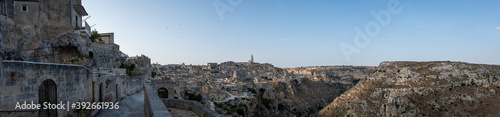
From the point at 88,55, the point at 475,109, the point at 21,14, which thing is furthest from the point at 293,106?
the point at 21,14

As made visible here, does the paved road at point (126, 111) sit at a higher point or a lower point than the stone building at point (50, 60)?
lower

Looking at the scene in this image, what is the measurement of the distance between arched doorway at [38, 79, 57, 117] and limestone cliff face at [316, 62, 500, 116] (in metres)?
39.3

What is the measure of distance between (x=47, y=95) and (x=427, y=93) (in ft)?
149

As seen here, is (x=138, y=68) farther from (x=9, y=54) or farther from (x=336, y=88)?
(x=336, y=88)

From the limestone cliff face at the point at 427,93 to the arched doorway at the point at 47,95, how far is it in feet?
129

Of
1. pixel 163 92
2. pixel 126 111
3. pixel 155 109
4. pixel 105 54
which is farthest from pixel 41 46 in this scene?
pixel 155 109

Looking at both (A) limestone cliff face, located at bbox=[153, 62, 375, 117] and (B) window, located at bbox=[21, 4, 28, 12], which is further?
(A) limestone cliff face, located at bbox=[153, 62, 375, 117]

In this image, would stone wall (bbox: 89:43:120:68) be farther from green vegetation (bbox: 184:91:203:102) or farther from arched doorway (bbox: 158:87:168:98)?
green vegetation (bbox: 184:91:203:102)

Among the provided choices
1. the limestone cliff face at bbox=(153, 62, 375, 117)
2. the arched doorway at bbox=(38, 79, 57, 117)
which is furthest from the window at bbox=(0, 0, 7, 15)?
the limestone cliff face at bbox=(153, 62, 375, 117)

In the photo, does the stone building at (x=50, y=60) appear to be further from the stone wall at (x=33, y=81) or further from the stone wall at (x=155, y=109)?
the stone wall at (x=155, y=109)

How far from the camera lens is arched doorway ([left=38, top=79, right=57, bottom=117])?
245 inches

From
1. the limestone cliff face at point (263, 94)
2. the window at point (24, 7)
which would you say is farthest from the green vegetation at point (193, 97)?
the window at point (24, 7)

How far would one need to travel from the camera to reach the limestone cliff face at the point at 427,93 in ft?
108

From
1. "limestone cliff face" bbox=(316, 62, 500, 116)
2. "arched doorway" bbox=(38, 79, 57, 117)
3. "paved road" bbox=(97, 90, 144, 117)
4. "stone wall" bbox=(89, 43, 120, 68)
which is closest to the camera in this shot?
"arched doorway" bbox=(38, 79, 57, 117)
